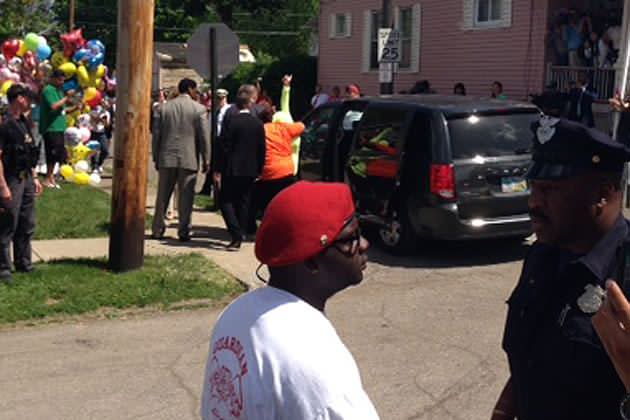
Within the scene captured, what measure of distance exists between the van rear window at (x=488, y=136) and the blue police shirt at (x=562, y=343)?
642 cm

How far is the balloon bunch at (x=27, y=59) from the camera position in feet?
48.6

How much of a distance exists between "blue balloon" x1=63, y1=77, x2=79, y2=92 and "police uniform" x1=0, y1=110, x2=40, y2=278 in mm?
6926

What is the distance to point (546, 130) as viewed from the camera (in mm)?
2598

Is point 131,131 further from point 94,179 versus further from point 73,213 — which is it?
point 94,179

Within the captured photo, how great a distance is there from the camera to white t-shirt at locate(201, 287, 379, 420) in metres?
1.98

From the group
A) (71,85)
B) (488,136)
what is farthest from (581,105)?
(71,85)

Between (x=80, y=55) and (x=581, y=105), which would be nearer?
(x=581, y=105)

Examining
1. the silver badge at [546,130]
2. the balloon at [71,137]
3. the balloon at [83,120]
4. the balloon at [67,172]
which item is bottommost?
the balloon at [67,172]

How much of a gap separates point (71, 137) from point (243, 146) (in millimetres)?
5543

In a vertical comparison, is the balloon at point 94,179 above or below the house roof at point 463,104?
below

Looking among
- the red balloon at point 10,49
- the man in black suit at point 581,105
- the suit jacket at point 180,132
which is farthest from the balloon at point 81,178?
the man in black suit at point 581,105

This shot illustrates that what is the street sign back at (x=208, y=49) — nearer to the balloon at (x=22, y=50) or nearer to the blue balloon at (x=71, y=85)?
the blue balloon at (x=71, y=85)

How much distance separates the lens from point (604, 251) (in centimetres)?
239

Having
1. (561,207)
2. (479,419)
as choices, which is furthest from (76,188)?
(561,207)
